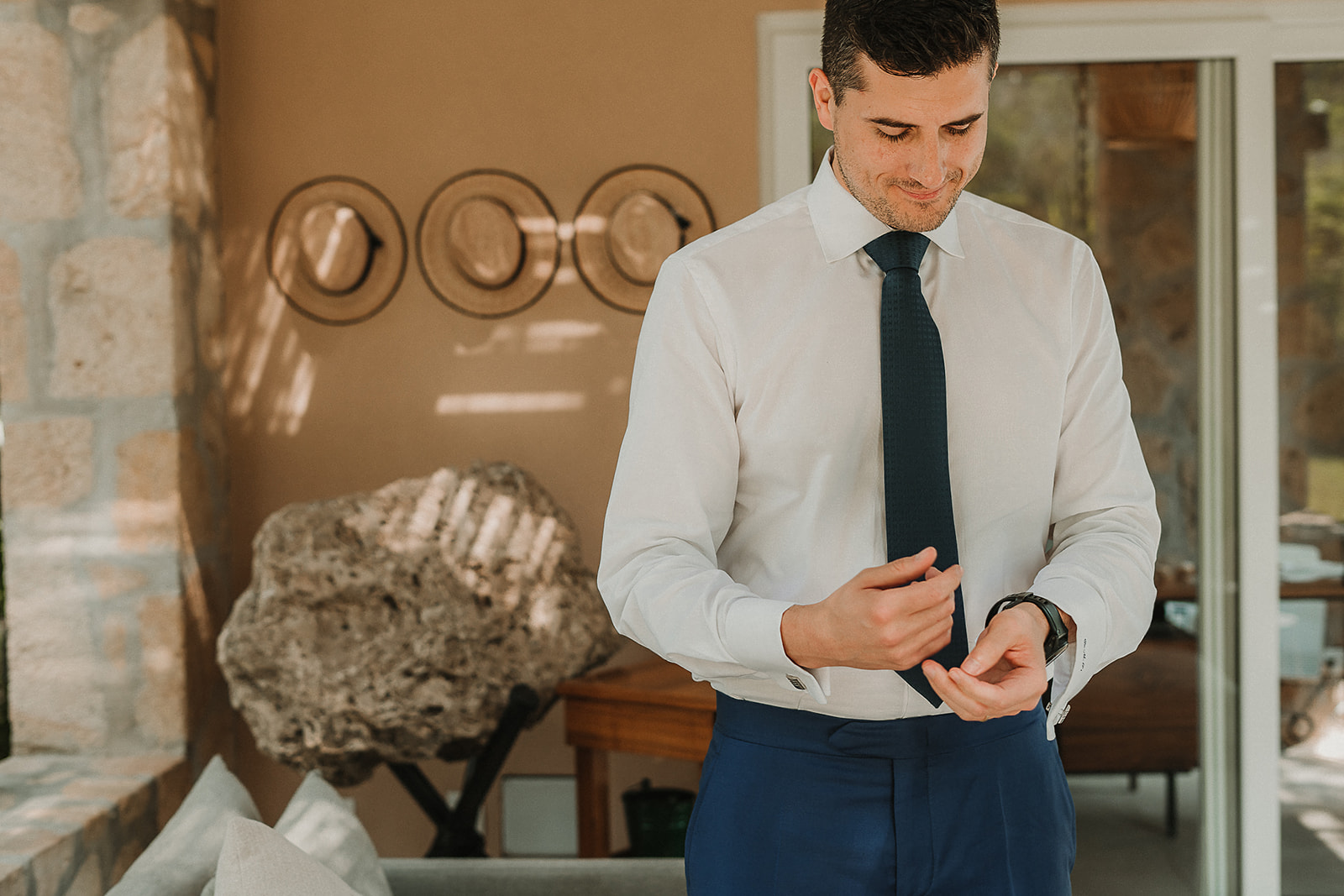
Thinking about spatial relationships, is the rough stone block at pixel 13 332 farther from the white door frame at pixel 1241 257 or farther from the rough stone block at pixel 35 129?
the white door frame at pixel 1241 257

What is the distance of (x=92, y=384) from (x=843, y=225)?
220cm

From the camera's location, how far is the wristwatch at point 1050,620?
3.56 ft

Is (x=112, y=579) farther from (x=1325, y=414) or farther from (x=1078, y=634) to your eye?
(x=1325, y=414)

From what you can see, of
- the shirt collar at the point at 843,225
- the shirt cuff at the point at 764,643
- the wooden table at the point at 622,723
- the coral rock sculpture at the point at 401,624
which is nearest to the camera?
the shirt cuff at the point at 764,643

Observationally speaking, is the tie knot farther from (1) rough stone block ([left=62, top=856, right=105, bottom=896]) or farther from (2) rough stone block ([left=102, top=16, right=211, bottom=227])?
(2) rough stone block ([left=102, top=16, right=211, bottom=227])

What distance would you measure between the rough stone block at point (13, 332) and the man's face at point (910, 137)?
232 cm

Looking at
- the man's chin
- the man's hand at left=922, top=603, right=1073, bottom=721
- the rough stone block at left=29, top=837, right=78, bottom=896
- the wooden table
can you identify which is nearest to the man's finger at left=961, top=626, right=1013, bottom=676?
the man's hand at left=922, top=603, right=1073, bottom=721

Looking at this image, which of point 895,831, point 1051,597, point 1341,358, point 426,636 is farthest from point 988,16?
point 1341,358

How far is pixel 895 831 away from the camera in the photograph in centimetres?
115

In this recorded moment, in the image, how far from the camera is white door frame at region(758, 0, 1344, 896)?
9.91ft

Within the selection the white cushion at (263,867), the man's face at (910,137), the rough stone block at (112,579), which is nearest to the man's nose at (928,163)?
the man's face at (910,137)

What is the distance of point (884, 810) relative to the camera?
3.80ft

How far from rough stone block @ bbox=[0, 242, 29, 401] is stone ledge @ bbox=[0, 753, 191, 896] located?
2.97ft

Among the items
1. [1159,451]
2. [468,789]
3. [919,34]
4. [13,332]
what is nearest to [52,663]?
[13,332]
